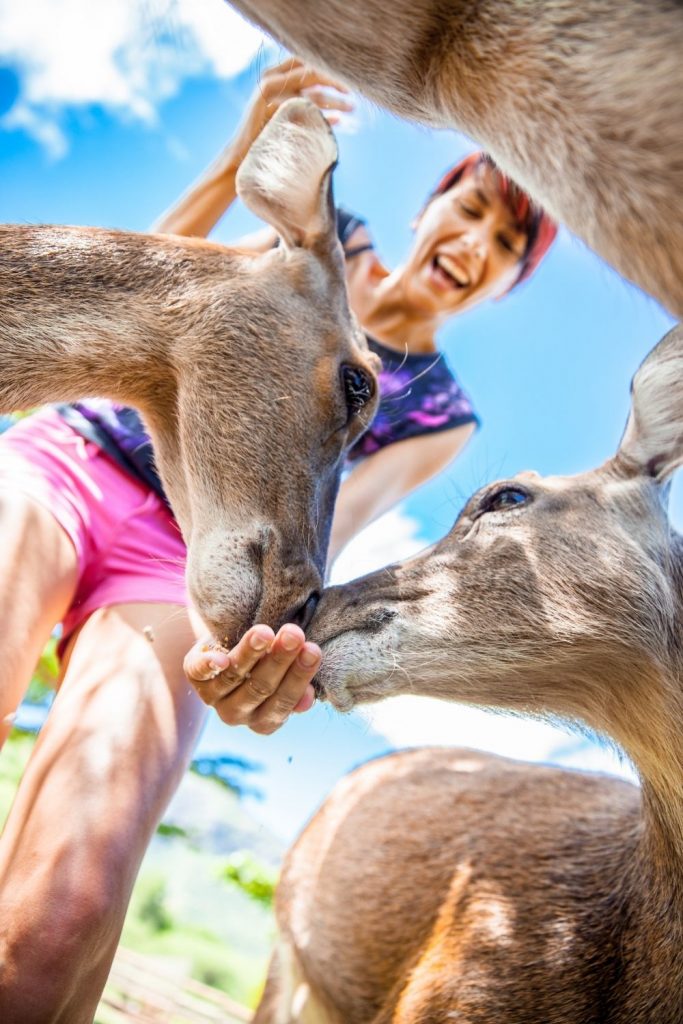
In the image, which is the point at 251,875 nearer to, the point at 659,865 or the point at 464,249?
the point at 659,865

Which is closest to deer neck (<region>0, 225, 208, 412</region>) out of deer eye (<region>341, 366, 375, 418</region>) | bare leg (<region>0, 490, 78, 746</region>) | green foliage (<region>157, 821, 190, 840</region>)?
bare leg (<region>0, 490, 78, 746</region>)

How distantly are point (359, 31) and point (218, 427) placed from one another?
49.9 inches

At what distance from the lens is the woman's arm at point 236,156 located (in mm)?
3457

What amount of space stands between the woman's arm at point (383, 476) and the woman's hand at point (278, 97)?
132 centimetres

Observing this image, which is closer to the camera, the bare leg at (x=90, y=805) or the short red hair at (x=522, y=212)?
the bare leg at (x=90, y=805)

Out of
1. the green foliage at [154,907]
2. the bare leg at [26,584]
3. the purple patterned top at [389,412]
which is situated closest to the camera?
the bare leg at [26,584]

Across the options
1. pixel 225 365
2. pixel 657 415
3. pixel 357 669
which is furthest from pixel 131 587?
pixel 657 415

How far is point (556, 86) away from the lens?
1835 mm

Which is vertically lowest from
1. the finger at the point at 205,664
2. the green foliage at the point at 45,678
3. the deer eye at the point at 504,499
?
the green foliage at the point at 45,678

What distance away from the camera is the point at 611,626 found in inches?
107

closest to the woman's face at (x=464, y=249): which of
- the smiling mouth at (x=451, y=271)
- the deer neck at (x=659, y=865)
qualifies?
the smiling mouth at (x=451, y=271)

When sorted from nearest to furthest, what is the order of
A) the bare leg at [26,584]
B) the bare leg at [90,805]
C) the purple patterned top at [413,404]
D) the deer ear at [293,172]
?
the bare leg at [90,805]
the bare leg at [26,584]
the deer ear at [293,172]
the purple patterned top at [413,404]

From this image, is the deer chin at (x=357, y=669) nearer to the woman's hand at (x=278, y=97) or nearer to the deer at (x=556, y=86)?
the deer at (x=556, y=86)

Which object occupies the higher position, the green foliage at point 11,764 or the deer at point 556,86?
the deer at point 556,86
